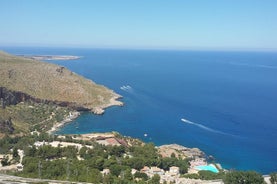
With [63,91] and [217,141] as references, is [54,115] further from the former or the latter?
[217,141]

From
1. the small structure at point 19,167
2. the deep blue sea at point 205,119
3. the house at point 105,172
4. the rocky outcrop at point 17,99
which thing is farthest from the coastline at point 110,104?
the house at point 105,172

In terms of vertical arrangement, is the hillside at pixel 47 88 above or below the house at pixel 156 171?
above

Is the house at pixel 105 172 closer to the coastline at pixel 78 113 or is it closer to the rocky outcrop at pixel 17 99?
the coastline at pixel 78 113

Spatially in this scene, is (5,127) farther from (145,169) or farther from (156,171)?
(156,171)

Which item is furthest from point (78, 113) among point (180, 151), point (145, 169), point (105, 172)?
point (105, 172)

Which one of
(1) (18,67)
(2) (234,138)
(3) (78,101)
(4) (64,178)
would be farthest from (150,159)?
(1) (18,67)

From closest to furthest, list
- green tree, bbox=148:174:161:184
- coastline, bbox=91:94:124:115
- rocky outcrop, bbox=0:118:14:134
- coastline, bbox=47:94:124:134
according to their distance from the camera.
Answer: green tree, bbox=148:174:161:184 → rocky outcrop, bbox=0:118:14:134 → coastline, bbox=47:94:124:134 → coastline, bbox=91:94:124:115

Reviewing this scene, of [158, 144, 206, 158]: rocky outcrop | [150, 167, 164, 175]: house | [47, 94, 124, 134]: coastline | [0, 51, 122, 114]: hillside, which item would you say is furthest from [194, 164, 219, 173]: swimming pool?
[0, 51, 122, 114]: hillside

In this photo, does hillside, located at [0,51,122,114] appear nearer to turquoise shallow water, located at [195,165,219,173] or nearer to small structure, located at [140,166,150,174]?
turquoise shallow water, located at [195,165,219,173]
